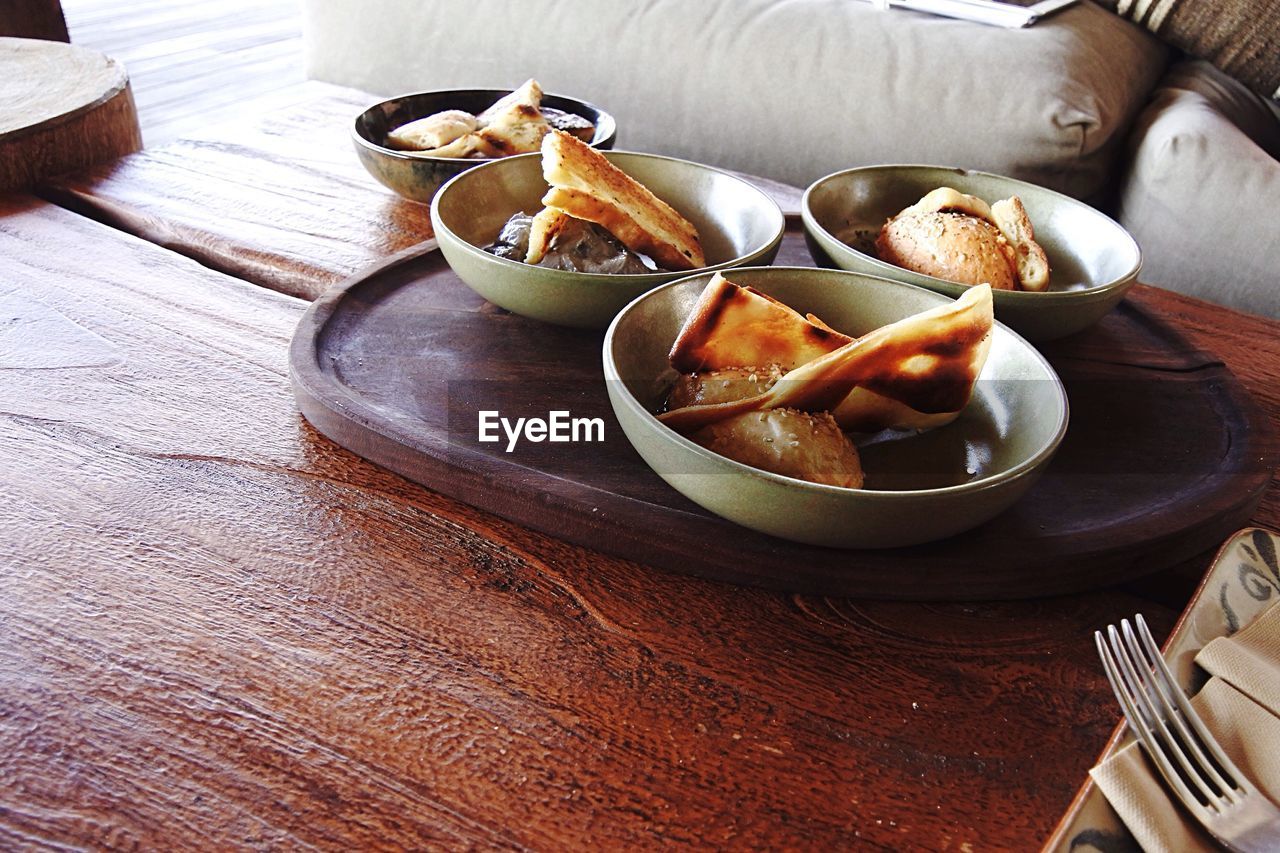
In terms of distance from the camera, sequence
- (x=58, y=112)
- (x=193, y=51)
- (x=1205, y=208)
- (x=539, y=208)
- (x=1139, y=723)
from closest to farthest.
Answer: (x=1139, y=723) → (x=539, y=208) → (x=58, y=112) → (x=1205, y=208) → (x=193, y=51)

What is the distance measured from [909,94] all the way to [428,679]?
4.26 ft

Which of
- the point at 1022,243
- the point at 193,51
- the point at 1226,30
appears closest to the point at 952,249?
the point at 1022,243

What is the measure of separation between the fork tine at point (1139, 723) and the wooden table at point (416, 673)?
0.04m

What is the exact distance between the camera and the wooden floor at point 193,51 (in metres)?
2.83

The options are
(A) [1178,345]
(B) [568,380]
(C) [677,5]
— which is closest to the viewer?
(B) [568,380]

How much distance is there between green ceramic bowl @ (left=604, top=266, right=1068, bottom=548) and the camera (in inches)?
18.3

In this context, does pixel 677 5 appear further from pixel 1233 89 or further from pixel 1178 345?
pixel 1178 345

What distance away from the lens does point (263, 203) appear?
0.94 metres


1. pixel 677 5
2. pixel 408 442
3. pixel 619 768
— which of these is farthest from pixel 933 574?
pixel 677 5

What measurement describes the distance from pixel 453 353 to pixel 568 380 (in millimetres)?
87

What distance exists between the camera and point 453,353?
0.68 m

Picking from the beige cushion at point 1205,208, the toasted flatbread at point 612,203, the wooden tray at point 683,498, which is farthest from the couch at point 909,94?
the toasted flatbread at point 612,203

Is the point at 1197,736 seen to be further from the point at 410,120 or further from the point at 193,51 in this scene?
the point at 193,51

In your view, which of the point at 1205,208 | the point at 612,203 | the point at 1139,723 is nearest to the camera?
the point at 1139,723
